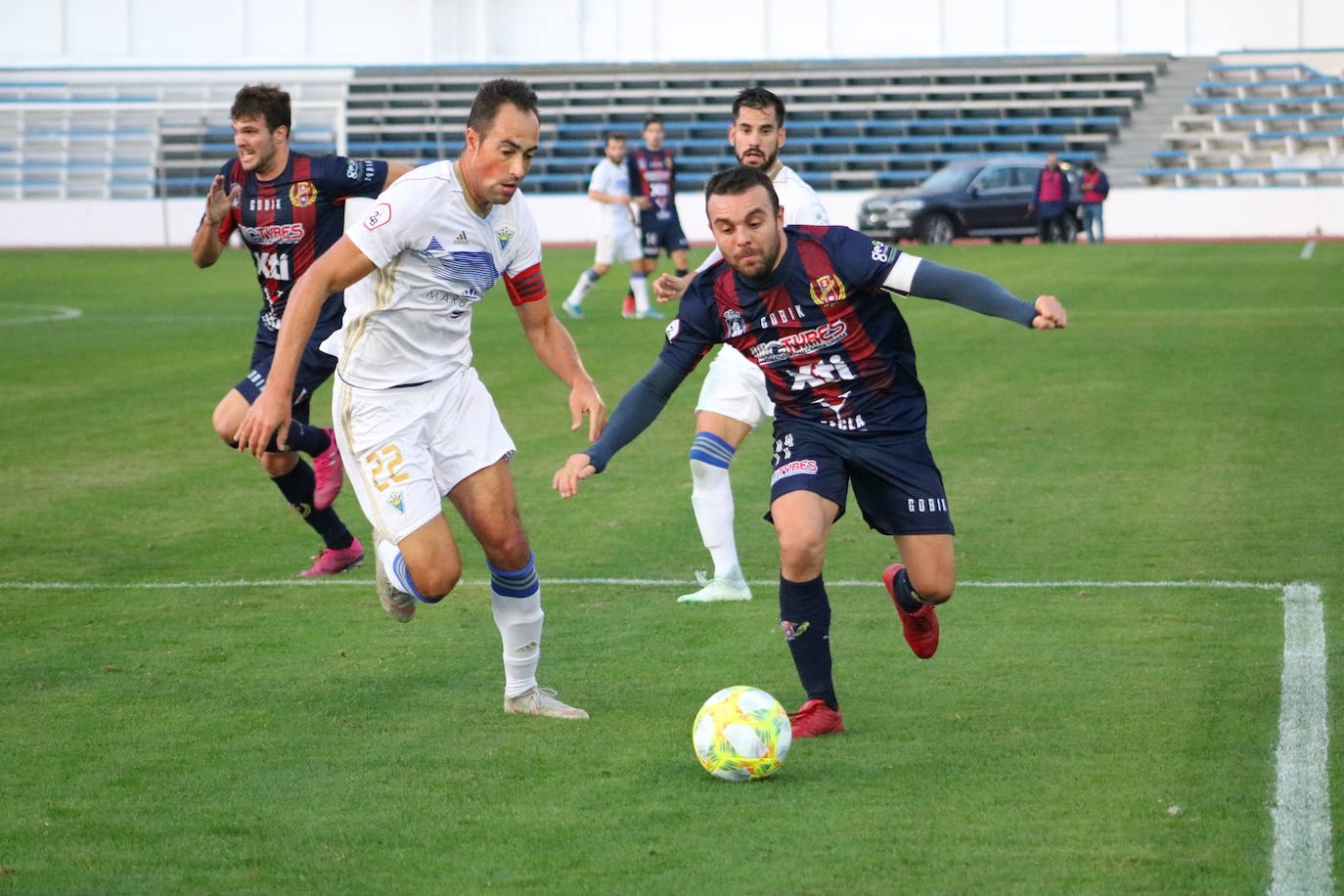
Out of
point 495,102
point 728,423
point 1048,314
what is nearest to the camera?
point 1048,314

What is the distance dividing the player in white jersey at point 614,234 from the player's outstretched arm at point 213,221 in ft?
40.4

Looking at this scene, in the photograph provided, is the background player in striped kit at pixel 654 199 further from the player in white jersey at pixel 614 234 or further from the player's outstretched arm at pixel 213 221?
the player's outstretched arm at pixel 213 221

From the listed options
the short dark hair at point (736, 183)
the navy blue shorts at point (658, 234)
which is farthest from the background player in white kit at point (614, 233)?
the short dark hair at point (736, 183)

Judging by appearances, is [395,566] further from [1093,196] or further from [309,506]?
[1093,196]

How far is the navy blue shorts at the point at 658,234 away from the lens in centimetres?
2170

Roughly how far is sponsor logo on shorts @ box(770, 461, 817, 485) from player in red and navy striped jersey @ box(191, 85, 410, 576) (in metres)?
3.12

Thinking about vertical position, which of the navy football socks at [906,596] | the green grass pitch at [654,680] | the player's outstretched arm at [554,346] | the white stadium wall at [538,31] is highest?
the white stadium wall at [538,31]

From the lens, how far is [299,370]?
8336mm

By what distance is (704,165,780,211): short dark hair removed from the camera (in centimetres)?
530

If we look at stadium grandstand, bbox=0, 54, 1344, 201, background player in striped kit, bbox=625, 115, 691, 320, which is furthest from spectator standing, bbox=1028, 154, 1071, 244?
background player in striped kit, bbox=625, 115, 691, 320

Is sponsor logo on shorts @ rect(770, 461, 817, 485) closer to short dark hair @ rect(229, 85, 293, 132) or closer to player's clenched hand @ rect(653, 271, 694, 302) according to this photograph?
player's clenched hand @ rect(653, 271, 694, 302)

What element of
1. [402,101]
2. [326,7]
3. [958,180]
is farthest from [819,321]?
[326,7]

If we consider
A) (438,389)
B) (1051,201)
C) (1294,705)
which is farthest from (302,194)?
(1051,201)

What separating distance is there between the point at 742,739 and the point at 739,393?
2823mm
